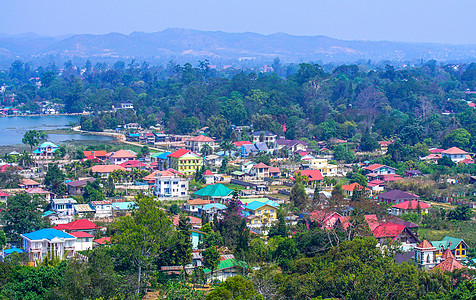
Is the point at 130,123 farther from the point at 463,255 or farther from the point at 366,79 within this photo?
the point at 463,255

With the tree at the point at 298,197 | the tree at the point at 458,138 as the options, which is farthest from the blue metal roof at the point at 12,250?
the tree at the point at 458,138

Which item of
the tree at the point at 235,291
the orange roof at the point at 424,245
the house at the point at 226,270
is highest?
the tree at the point at 235,291

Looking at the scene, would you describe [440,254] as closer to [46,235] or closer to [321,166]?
[46,235]

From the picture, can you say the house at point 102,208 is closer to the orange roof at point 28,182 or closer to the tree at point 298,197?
the orange roof at point 28,182

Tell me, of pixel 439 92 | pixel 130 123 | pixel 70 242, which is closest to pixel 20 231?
pixel 70 242

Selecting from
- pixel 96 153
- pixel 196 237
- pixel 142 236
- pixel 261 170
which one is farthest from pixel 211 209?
pixel 96 153

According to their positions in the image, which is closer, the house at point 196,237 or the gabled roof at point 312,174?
the house at point 196,237
